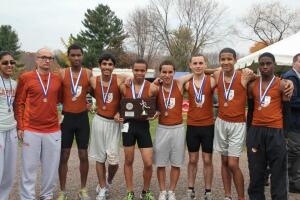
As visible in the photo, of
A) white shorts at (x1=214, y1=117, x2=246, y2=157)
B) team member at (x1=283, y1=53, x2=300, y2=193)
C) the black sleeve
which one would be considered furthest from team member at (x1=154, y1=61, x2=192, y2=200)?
team member at (x1=283, y1=53, x2=300, y2=193)

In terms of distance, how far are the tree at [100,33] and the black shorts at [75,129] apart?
1822 inches

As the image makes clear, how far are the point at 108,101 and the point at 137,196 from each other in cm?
171

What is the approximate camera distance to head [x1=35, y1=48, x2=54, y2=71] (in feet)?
17.7

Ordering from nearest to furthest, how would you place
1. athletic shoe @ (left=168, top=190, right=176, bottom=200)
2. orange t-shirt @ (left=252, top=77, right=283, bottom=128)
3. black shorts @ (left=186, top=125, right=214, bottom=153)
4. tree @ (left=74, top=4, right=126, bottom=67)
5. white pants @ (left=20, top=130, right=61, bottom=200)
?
orange t-shirt @ (left=252, top=77, right=283, bottom=128), white pants @ (left=20, top=130, right=61, bottom=200), black shorts @ (left=186, top=125, right=214, bottom=153), athletic shoe @ (left=168, top=190, right=176, bottom=200), tree @ (left=74, top=4, right=126, bottom=67)

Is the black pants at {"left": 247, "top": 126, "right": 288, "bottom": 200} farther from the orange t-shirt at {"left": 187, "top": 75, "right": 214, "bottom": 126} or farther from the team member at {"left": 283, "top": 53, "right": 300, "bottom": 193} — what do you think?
the team member at {"left": 283, "top": 53, "right": 300, "bottom": 193}

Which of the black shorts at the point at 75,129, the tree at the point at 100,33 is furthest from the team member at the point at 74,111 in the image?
the tree at the point at 100,33

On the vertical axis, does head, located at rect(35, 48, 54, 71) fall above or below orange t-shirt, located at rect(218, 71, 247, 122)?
above

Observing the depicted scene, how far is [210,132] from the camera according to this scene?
19.0 ft

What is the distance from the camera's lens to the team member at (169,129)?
5.85 metres

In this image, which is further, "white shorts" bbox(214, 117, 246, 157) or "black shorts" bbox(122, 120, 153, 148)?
"black shorts" bbox(122, 120, 153, 148)

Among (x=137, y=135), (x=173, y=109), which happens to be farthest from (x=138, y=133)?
(x=173, y=109)

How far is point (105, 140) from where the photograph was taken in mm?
5961

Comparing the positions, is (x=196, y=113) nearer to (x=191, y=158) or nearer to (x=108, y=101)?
(x=191, y=158)

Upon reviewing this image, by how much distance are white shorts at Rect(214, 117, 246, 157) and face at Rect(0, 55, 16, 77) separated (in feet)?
10.3
